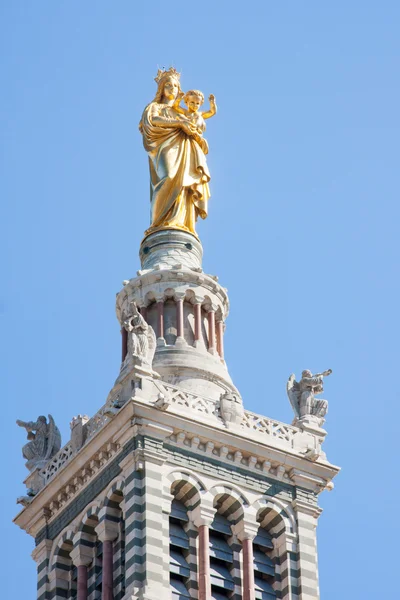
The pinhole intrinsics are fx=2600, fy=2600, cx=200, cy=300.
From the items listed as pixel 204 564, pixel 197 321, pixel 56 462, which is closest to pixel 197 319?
pixel 197 321

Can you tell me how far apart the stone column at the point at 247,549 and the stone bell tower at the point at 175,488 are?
1.2 inches

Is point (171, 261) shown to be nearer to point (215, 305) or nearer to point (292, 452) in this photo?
point (215, 305)

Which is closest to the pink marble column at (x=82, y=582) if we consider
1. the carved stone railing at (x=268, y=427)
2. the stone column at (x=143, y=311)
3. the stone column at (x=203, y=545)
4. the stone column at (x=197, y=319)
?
the stone column at (x=203, y=545)

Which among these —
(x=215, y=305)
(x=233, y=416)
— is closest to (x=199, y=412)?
(x=233, y=416)

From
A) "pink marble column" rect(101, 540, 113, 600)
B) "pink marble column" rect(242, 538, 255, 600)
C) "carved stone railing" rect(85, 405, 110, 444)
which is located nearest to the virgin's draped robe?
"carved stone railing" rect(85, 405, 110, 444)

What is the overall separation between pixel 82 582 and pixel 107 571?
1.83 m

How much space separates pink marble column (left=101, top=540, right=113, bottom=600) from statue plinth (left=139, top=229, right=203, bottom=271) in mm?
12013

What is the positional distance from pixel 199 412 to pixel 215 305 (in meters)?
6.42

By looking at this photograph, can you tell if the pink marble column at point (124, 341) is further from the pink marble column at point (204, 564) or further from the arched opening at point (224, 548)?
the pink marble column at point (204, 564)

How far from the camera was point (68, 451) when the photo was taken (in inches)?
3169

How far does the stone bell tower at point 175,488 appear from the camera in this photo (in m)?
76.8

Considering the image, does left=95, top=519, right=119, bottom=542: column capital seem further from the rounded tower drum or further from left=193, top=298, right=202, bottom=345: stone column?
left=193, top=298, right=202, bottom=345: stone column

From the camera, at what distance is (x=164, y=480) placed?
77.6 metres

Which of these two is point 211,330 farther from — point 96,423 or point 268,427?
point 96,423
